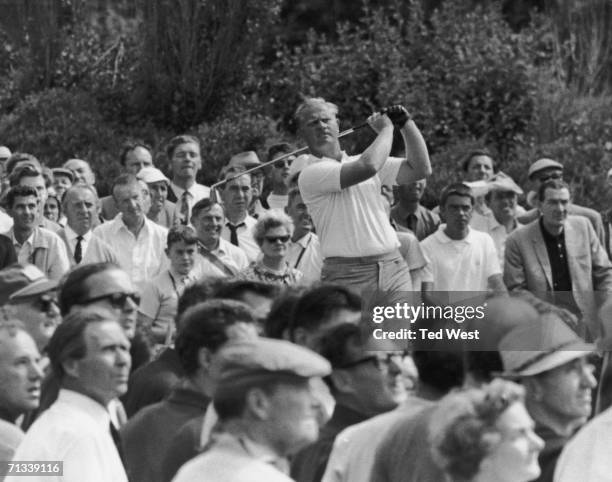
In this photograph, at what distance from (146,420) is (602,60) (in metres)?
14.0

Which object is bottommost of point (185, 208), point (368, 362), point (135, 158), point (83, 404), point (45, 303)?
point (83, 404)

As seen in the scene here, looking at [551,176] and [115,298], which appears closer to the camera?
[115,298]

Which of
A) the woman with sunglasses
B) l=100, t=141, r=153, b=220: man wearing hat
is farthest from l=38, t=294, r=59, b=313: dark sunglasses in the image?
l=100, t=141, r=153, b=220: man wearing hat

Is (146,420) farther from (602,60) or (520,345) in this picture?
(602,60)

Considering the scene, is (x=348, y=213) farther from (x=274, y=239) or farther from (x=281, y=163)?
(x=281, y=163)

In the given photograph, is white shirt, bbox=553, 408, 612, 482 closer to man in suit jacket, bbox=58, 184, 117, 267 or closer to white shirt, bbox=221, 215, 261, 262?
man in suit jacket, bbox=58, 184, 117, 267

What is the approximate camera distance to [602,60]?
65.0ft

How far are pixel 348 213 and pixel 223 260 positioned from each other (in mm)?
1337

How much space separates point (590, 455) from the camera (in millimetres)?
5438

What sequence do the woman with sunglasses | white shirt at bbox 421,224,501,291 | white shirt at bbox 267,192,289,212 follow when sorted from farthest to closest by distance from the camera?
white shirt at bbox 267,192,289,212, white shirt at bbox 421,224,501,291, the woman with sunglasses

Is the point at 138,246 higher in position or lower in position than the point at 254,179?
lower

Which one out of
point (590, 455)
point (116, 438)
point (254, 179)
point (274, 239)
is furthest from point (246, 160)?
point (590, 455)

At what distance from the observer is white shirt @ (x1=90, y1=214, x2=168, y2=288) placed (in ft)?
37.6

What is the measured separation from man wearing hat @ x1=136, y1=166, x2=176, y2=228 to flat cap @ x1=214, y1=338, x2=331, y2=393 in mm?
8113
